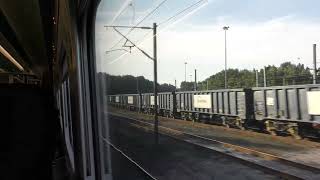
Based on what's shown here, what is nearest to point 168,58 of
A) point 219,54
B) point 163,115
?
point 163,115

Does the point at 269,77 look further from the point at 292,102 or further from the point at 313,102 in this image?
the point at 292,102

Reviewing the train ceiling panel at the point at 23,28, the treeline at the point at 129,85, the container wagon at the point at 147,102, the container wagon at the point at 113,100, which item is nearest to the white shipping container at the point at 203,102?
the treeline at the point at 129,85

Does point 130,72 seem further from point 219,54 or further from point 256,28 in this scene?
point 256,28

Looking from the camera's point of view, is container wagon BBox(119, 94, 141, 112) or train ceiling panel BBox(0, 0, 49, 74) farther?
train ceiling panel BBox(0, 0, 49, 74)

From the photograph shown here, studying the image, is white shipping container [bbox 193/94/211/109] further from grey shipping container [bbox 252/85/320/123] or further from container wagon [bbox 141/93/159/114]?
container wagon [bbox 141/93/159/114]

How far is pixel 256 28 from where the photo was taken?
84 cm

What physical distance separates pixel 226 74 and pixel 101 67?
158 cm

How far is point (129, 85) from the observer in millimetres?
2082

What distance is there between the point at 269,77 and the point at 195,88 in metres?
0.36

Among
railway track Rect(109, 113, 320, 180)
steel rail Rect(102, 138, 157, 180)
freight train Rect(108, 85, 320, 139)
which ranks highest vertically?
freight train Rect(108, 85, 320, 139)

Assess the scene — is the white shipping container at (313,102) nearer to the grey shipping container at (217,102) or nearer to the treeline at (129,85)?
the grey shipping container at (217,102)

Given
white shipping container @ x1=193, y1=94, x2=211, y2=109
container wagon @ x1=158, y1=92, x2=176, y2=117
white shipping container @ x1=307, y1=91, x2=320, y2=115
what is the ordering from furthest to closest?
container wagon @ x1=158, y1=92, x2=176, y2=117 < white shipping container @ x1=193, y1=94, x2=211, y2=109 < white shipping container @ x1=307, y1=91, x2=320, y2=115

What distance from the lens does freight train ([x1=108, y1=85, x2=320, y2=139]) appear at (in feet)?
2.82

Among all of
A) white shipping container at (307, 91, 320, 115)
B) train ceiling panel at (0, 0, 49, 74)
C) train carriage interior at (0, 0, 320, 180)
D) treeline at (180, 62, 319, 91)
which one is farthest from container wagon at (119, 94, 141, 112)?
train ceiling panel at (0, 0, 49, 74)
